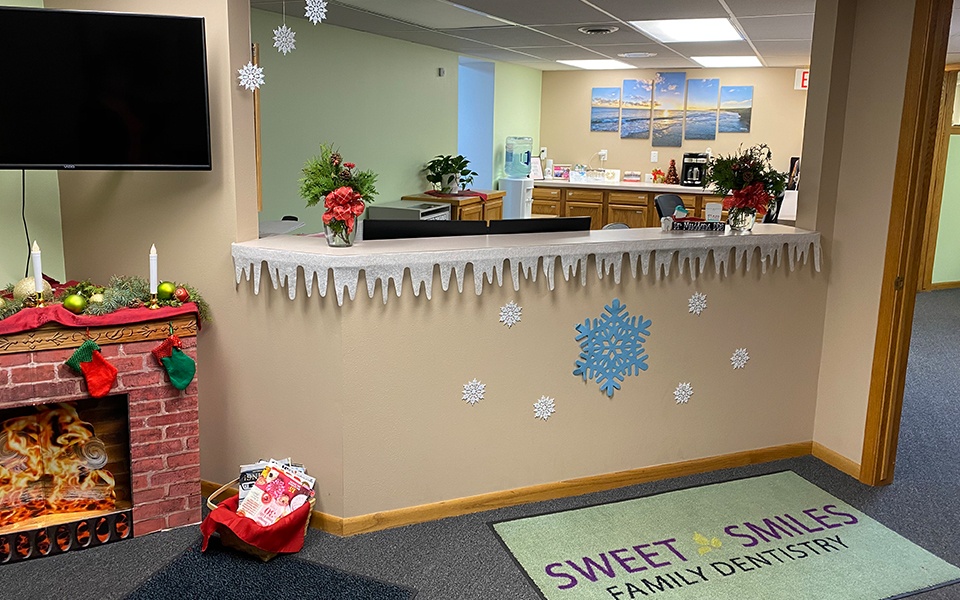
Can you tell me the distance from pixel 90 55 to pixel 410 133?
13.6 feet

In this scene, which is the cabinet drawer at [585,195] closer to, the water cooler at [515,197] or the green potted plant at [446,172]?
the water cooler at [515,197]

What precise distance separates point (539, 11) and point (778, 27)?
167 cm

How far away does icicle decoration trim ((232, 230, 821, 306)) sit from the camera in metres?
2.75

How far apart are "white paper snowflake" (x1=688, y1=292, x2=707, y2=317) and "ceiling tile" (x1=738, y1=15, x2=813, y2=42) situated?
2.25 metres

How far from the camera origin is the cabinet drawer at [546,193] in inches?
343

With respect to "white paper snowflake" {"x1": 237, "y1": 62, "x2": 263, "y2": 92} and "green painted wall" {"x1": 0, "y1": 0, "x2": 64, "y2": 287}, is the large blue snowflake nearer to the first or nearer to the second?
"white paper snowflake" {"x1": 237, "y1": 62, "x2": 263, "y2": 92}

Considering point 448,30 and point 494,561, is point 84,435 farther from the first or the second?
point 448,30

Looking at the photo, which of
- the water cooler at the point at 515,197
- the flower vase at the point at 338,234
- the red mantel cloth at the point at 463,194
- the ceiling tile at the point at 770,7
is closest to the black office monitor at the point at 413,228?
the flower vase at the point at 338,234

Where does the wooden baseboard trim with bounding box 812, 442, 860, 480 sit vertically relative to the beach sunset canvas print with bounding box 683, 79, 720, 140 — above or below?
below

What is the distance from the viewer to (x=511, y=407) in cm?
314

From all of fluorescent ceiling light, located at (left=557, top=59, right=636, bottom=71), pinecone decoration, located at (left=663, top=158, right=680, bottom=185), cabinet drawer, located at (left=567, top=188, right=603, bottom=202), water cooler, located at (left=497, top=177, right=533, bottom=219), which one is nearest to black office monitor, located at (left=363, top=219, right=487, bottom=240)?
fluorescent ceiling light, located at (left=557, top=59, right=636, bottom=71)

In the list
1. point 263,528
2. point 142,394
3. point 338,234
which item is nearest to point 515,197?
point 338,234

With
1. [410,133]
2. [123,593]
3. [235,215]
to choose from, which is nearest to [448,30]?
[410,133]

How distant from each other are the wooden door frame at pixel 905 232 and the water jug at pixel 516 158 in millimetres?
5551
